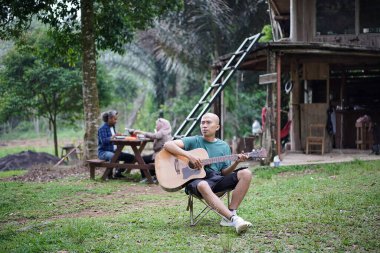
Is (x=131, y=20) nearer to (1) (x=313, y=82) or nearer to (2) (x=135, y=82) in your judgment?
(1) (x=313, y=82)

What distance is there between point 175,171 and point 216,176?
1.65 ft

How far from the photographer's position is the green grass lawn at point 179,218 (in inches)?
Result: 202

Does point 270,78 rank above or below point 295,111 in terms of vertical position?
above

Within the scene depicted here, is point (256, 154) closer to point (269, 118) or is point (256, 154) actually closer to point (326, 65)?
point (269, 118)

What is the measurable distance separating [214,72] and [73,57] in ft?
13.8

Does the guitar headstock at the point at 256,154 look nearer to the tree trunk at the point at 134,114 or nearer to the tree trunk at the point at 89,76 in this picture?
the tree trunk at the point at 89,76

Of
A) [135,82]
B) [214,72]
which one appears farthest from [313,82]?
[135,82]

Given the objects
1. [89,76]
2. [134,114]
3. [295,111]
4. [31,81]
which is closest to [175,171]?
[89,76]

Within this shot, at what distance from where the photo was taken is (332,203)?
7.18m

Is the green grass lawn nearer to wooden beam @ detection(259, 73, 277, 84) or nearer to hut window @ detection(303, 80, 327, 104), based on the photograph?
wooden beam @ detection(259, 73, 277, 84)

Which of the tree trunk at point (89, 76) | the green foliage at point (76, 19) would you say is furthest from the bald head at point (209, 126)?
the green foliage at point (76, 19)

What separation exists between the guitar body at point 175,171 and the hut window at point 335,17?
1012 centimetres

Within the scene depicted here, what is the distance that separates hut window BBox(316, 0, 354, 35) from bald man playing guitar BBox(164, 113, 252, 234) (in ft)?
32.3

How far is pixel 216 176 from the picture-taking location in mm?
5977
